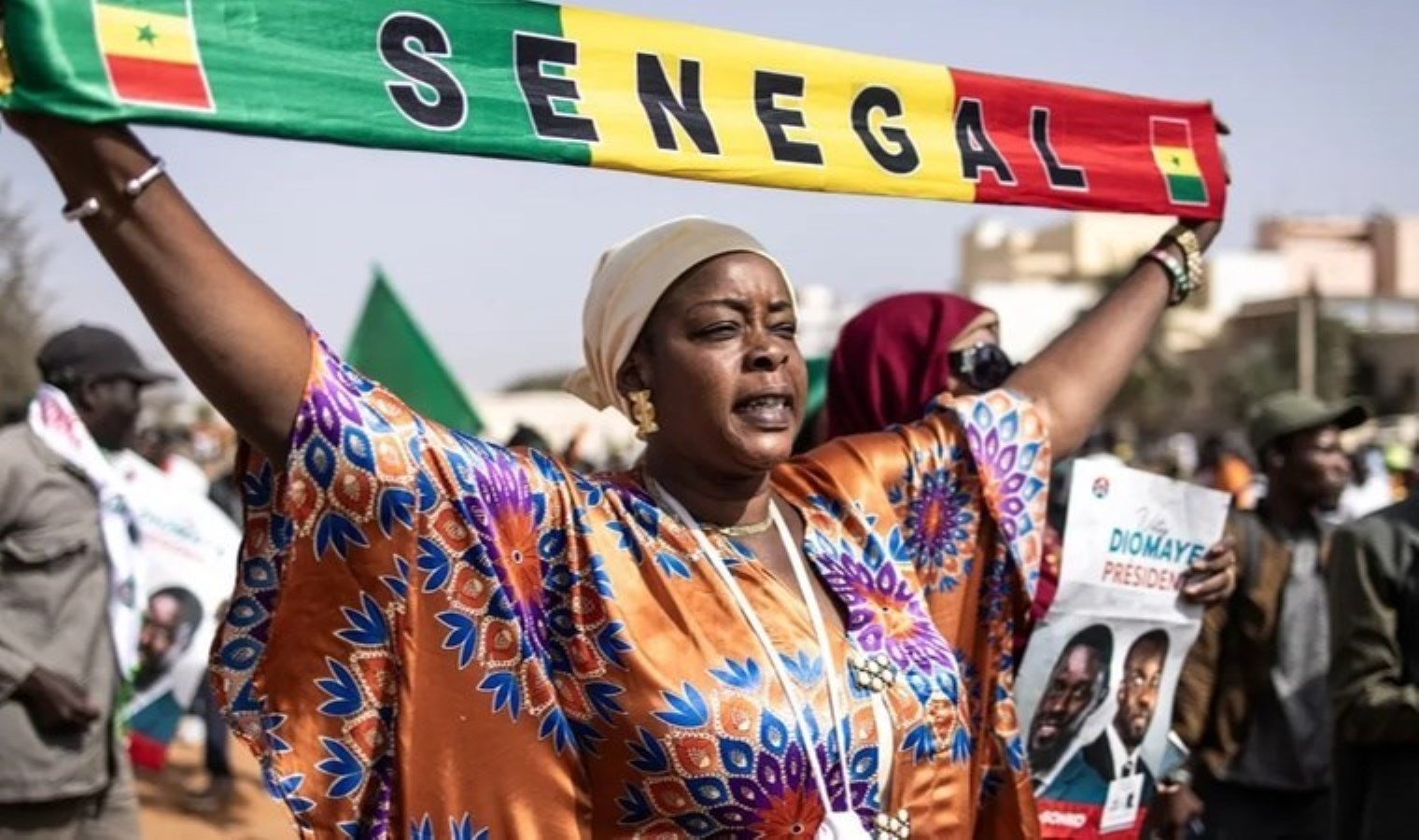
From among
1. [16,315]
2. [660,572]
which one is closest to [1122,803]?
[660,572]

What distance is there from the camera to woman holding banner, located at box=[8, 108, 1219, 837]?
7.29 ft

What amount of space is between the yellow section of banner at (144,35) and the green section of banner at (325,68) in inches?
0.6

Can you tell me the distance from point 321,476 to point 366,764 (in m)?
0.42

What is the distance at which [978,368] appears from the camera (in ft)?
12.3

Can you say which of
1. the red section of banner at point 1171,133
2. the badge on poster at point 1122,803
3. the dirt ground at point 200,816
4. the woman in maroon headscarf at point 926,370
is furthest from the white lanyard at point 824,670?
the dirt ground at point 200,816

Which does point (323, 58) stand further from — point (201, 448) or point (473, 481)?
point (201, 448)

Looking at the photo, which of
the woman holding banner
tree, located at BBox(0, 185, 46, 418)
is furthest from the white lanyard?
tree, located at BBox(0, 185, 46, 418)

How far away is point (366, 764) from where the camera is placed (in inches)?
94.6

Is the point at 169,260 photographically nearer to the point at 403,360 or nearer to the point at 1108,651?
the point at 1108,651

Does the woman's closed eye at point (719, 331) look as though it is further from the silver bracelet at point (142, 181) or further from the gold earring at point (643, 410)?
the silver bracelet at point (142, 181)

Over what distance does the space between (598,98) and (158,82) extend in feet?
2.28

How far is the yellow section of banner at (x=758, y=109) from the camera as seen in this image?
2.61m

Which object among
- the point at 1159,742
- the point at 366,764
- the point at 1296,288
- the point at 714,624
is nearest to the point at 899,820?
the point at 714,624

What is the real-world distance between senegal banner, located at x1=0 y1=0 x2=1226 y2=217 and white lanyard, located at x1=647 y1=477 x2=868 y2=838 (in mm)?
564
